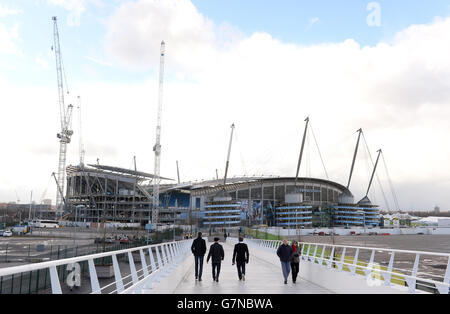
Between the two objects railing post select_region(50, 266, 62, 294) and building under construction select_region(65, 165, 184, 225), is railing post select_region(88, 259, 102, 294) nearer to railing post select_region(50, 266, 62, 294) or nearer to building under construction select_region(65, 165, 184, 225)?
railing post select_region(50, 266, 62, 294)

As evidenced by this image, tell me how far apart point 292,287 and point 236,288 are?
7.96 ft

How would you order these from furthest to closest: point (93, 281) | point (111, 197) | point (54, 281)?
point (111, 197) → point (93, 281) → point (54, 281)

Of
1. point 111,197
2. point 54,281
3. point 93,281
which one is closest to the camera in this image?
point 54,281

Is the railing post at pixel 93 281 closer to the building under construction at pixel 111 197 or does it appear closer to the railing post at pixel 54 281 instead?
the railing post at pixel 54 281

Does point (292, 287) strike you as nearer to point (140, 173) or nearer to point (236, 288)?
point (236, 288)

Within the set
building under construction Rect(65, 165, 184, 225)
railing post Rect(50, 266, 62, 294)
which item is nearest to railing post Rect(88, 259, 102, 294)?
railing post Rect(50, 266, 62, 294)

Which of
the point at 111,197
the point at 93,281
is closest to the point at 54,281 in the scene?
the point at 93,281

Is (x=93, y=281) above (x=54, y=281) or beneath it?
beneath

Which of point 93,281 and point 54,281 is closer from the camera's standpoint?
point 54,281

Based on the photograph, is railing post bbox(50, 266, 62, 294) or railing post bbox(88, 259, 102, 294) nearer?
railing post bbox(50, 266, 62, 294)

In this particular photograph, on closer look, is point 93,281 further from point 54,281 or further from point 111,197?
point 111,197
